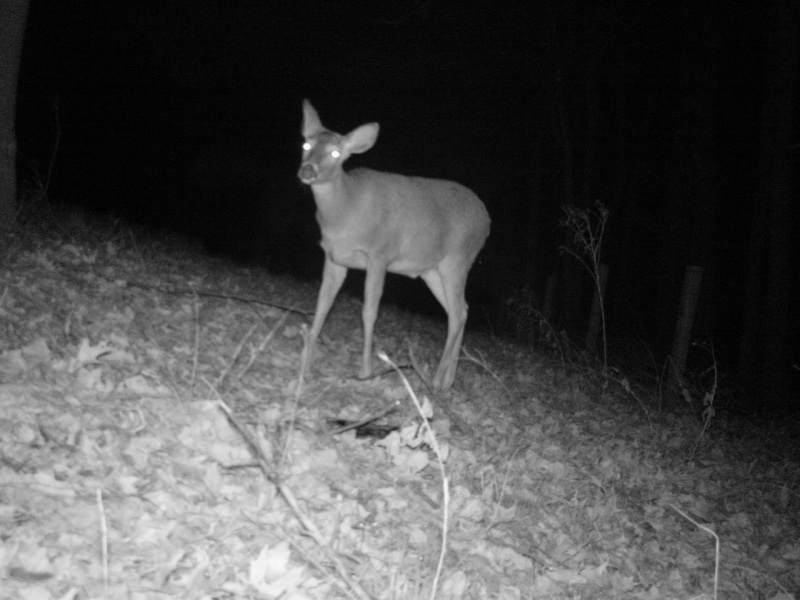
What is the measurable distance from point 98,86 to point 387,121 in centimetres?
1148

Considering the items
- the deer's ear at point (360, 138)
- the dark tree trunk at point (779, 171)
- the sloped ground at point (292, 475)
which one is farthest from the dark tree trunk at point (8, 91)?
the dark tree trunk at point (779, 171)

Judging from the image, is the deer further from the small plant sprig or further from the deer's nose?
the small plant sprig

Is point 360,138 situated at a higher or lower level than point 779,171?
higher

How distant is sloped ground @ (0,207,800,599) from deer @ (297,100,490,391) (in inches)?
17.8

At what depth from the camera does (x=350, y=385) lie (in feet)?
18.0

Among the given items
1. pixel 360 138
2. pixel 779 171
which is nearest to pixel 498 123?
pixel 779 171

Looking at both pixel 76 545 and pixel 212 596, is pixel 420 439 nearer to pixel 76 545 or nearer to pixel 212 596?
pixel 212 596

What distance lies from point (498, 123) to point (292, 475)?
2189 cm

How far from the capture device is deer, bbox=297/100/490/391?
5.93m

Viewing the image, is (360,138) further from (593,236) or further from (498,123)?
(498,123)

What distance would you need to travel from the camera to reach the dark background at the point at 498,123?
37.9ft

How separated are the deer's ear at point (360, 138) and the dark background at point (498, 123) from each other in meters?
5.92

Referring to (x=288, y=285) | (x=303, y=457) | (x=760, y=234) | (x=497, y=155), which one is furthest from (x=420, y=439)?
(x=497, y=155)

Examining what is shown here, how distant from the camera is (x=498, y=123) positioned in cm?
2425
